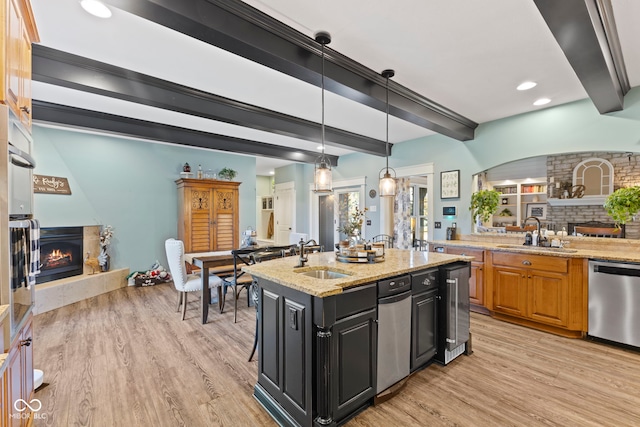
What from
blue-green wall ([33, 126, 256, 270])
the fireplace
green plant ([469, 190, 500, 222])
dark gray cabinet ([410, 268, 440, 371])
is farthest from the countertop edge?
the fireplace

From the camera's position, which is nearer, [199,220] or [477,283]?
[477,283]

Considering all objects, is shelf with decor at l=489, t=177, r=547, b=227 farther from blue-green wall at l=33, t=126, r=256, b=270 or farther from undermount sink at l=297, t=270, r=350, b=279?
blue-green wall at l=33, t=126, r=256, b=270

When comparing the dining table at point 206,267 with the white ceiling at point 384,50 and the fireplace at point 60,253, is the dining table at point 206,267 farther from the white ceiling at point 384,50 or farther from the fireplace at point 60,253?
the fireplace at point 60,253

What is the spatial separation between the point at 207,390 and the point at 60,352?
5.79 feet

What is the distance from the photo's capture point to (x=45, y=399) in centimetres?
211

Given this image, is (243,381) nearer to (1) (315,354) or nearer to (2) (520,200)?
(1) (315,354)

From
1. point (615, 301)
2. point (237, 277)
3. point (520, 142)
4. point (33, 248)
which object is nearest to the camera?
point (33, 248)

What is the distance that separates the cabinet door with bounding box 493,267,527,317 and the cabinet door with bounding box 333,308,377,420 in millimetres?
2425

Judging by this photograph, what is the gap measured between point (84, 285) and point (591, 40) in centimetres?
659

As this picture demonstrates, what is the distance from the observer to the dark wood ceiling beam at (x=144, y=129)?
3604mm

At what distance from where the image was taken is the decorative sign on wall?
445cm

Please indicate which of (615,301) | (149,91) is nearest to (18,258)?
(149,91)

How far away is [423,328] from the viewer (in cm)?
245

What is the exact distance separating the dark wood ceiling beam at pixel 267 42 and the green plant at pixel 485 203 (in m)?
1.90
